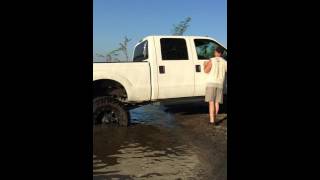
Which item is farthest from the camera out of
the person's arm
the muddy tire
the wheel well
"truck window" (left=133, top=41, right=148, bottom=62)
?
"truck window" (left=133, top=41, right=148, bottom=62)

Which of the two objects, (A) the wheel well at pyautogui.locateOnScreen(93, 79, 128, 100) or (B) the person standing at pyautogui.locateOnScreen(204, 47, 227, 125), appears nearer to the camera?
(B) the person standing at pyautogui.locateOnScreen(204, 47, 227, 125)

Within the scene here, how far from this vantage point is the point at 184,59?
8961 millimetres

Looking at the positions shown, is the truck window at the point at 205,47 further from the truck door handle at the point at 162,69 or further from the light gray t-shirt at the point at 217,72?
the truck door handle at the point at 162,69

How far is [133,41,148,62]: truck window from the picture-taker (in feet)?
30.3

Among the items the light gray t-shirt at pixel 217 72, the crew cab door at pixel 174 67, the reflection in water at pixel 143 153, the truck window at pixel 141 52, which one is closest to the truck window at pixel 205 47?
the crew cab door at pixel 174 67

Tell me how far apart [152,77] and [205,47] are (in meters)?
1.68

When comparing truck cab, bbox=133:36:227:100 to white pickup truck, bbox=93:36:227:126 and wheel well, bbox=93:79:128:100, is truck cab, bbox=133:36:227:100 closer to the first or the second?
white pickup truck, bbox=93:36:227:126

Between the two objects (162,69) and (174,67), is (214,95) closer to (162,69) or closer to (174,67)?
(174,67)

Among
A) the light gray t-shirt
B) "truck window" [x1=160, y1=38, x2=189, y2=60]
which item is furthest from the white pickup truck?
the light gray t-shirt

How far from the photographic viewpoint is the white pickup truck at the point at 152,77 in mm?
8297

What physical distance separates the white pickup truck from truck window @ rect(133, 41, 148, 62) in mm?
24
